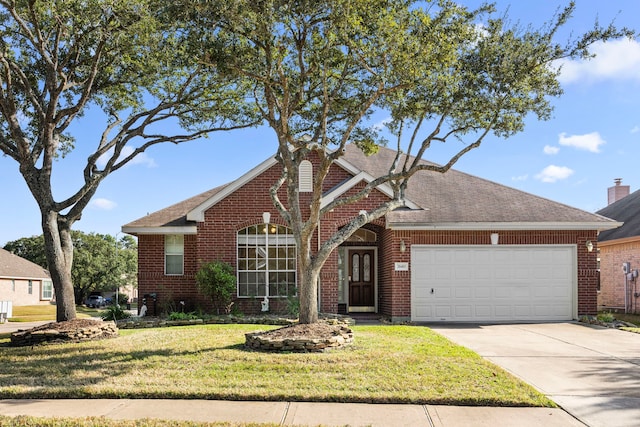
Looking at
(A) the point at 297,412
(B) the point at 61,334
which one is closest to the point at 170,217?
(B) the point at 61,334

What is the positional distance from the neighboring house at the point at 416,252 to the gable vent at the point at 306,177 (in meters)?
0.03

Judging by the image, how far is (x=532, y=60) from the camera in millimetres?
11297

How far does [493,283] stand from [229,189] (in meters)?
8.27

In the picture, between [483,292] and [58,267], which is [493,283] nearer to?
[483,292]

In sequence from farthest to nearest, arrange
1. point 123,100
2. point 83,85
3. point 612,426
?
point 123,100
point 83,85
point 612,426

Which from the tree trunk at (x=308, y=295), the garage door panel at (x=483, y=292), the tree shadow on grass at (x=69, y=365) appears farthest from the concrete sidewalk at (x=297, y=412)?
the garage door panel at (x=483, y=292)

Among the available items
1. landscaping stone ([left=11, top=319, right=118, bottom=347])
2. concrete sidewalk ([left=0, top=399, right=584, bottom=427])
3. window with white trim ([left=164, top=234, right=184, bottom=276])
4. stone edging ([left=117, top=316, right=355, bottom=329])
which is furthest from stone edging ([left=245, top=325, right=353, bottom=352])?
window with white trim ([left=164, top=234, right=184, bottom=276])

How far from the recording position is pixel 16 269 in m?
40.8

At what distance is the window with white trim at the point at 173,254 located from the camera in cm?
1784

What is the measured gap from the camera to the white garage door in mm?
16406

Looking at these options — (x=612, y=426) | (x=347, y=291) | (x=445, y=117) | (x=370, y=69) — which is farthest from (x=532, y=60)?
(x=347, y=291)

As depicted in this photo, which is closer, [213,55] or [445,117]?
[213,55]

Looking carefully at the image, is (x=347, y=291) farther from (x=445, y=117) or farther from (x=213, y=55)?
(x=213, y=55)

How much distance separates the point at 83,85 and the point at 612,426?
13.4 metres
